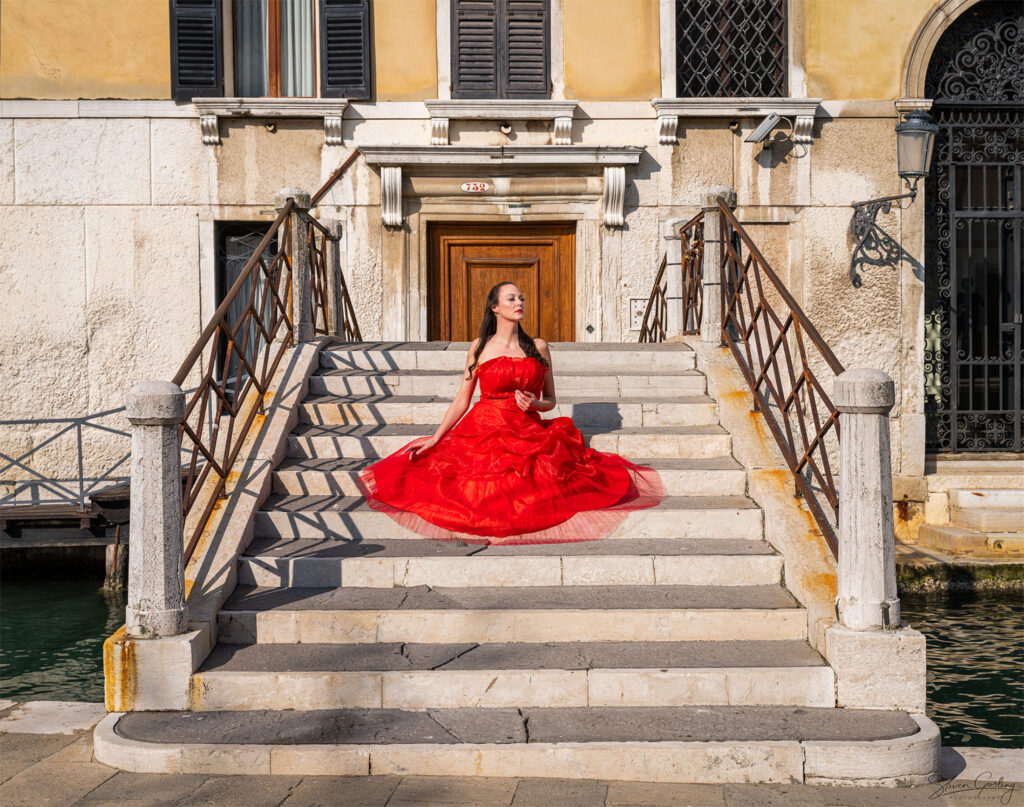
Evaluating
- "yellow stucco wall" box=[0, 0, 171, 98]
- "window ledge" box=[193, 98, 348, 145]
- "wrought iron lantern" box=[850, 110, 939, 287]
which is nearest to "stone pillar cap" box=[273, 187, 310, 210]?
"window ledge" box=[193, 98, 348, 145]

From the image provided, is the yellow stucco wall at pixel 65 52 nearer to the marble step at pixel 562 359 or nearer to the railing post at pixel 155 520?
the marble step at pixel 562 359

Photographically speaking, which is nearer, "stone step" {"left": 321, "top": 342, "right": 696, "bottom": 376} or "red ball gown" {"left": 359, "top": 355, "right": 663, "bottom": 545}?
"red ball gown" {"left": 359, "top": 355, "right": 663, "bottom": 545}

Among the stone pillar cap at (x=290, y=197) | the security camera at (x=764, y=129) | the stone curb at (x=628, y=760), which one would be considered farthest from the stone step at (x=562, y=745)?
the security camera at (x=764, y=129)

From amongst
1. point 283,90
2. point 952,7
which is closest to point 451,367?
point 283,90

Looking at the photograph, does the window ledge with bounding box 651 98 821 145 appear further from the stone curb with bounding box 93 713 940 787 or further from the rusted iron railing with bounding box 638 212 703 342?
the stone curb with bounding box 93 713 940 787

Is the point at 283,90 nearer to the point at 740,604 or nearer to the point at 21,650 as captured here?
the point at 21,650

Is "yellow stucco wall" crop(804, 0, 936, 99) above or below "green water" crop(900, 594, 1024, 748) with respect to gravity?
above

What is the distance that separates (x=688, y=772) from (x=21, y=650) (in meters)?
5.82

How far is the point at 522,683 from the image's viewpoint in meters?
4.67

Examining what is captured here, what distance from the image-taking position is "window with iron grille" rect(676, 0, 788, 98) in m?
11.5

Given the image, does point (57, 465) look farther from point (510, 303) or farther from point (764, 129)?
point (764, 129)

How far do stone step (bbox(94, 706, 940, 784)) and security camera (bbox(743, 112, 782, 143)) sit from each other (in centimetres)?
787

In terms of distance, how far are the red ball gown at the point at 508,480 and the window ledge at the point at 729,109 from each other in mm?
5774

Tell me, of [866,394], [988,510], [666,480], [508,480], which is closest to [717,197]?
[666,480]
